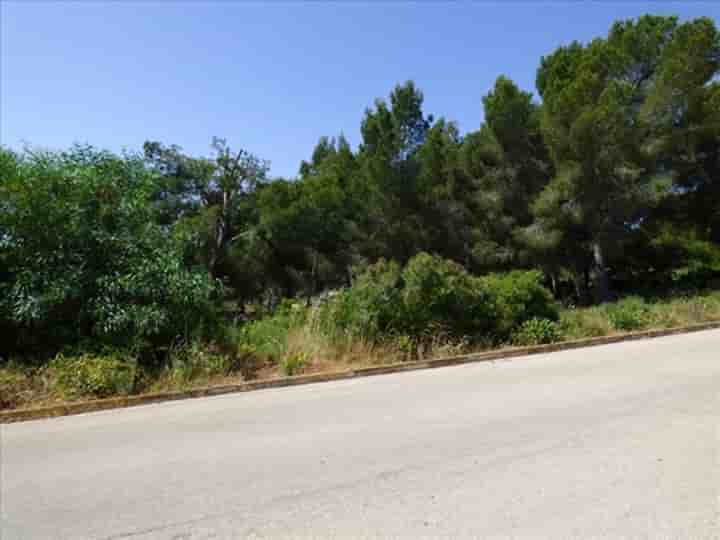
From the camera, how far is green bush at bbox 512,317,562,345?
27.5ft

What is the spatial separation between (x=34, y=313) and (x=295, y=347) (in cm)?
372

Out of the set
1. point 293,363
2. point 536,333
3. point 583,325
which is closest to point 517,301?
point 536,333

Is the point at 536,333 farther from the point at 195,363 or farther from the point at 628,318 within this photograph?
the point at 195,363

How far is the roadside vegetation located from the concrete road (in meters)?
1.66

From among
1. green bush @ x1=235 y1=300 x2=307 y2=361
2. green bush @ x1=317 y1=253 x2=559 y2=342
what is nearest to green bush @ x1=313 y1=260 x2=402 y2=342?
green bush @ x1=317 y1=253 x2=559 y2=342

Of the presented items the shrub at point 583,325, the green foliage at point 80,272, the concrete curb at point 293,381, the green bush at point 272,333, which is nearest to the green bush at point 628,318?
the shrub at point 583,325

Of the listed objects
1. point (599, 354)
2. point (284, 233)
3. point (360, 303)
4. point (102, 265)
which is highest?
point (284, 233)

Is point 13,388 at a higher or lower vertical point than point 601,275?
lower

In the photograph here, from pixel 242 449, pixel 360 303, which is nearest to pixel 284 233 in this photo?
pixel 360 303

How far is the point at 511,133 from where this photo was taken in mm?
17578

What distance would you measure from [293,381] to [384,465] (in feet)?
9.87

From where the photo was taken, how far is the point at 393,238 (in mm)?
18781

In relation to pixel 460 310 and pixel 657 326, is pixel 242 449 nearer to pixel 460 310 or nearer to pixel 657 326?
pixel 460 310

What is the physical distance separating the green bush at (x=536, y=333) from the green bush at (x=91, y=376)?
7.04 m
